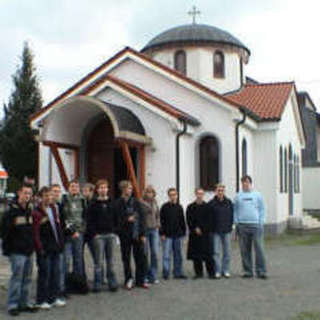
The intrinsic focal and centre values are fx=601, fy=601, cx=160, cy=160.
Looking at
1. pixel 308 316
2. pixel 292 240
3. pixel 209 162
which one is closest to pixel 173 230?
pixel 308 316

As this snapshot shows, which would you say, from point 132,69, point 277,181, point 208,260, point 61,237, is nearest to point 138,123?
point 132,69

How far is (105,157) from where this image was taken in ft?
68.6

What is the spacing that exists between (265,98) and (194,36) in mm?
4190

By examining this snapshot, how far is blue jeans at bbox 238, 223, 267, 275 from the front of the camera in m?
11.6

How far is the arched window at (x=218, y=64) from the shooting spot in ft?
84.2

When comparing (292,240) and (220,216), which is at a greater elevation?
(220,216)

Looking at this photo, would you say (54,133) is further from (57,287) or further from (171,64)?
(57,287)

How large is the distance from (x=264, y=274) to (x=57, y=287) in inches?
175

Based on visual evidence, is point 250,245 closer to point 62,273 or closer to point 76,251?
point 76,251

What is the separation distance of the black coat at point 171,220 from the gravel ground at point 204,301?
97 centimetres

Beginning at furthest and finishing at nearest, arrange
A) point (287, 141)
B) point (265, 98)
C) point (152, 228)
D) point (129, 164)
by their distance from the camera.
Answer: point (287, 141)
point (265, 98)
point (129, 164)
point (152, 228)

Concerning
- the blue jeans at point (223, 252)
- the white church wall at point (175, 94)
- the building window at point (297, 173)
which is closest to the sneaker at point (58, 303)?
the blue jeans at point (223, 252)

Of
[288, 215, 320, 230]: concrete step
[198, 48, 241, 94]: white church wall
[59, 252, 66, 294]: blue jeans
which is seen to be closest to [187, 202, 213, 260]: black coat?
[59, 252, 66, 294]: blue jeans

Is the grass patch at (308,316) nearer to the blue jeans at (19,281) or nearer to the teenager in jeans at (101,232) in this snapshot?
the teenager in jeans at (101,232)
